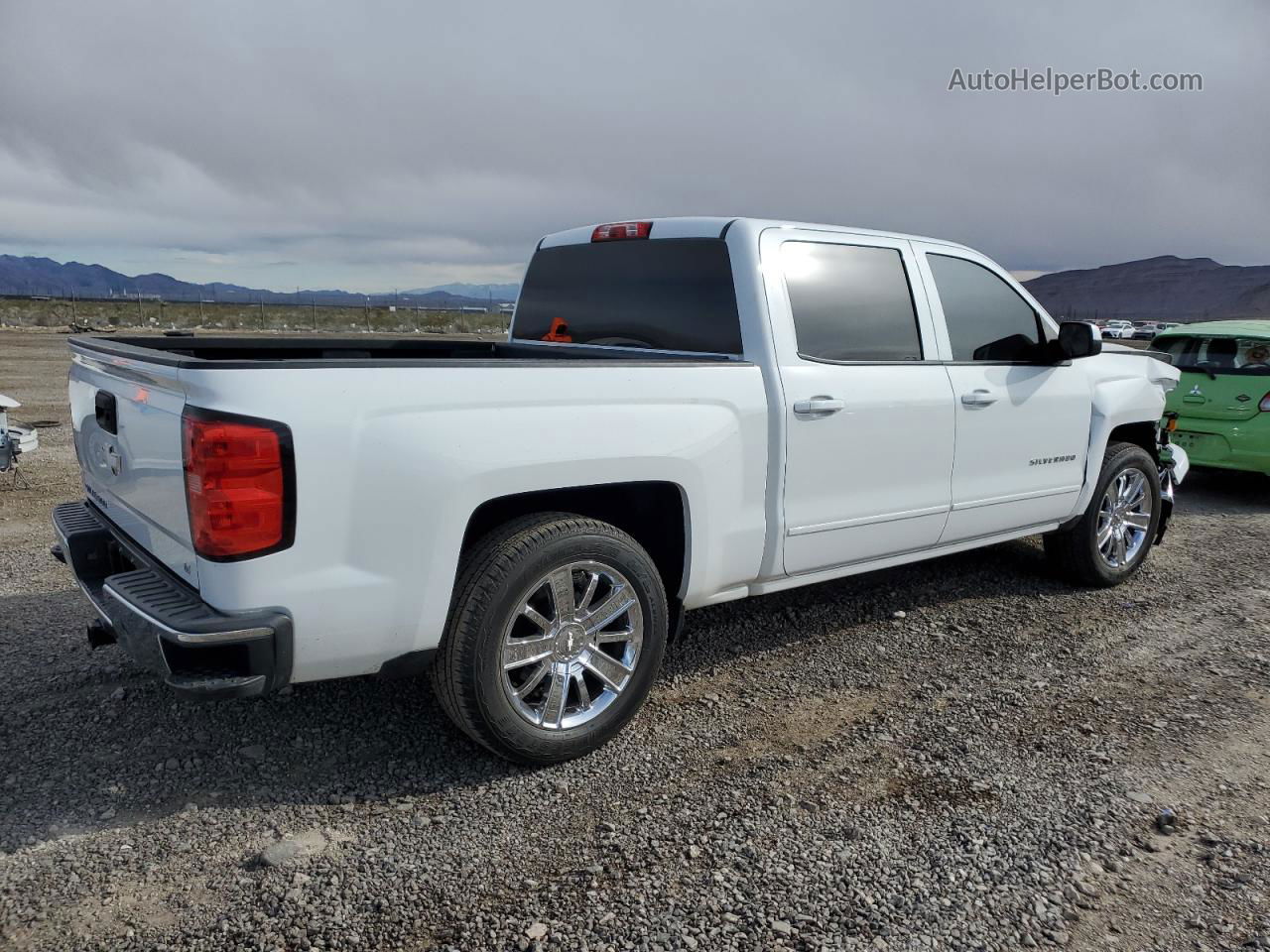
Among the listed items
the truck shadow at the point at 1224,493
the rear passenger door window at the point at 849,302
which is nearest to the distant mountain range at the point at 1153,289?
the truck shadow at the point at 1224,493

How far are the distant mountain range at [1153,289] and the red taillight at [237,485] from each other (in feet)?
430

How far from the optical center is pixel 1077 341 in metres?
4.95

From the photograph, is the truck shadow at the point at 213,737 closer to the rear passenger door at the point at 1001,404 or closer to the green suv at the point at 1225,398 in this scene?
the rear passenger door at the point at 1001,404

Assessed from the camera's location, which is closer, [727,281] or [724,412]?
[724,412]

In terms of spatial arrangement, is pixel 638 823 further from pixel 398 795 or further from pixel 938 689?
pixel 938 689

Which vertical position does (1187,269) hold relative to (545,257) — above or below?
above

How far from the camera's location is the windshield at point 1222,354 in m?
8.58

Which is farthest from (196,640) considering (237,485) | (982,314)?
(982,314)

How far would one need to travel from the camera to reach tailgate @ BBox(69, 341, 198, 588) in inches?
111

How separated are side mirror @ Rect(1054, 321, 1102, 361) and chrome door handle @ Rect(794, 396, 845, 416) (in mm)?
1678

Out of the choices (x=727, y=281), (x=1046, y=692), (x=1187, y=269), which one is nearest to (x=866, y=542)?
(x=1046, y=692)

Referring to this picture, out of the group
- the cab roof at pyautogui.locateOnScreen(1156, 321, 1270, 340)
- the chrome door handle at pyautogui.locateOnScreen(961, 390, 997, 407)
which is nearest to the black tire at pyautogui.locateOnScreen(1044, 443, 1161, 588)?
the chrome door handle at pyautogui.locateOnScreen(961, 390, 997, 407)

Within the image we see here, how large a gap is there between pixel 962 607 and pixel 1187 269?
171 m

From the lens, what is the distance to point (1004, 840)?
3035mm
